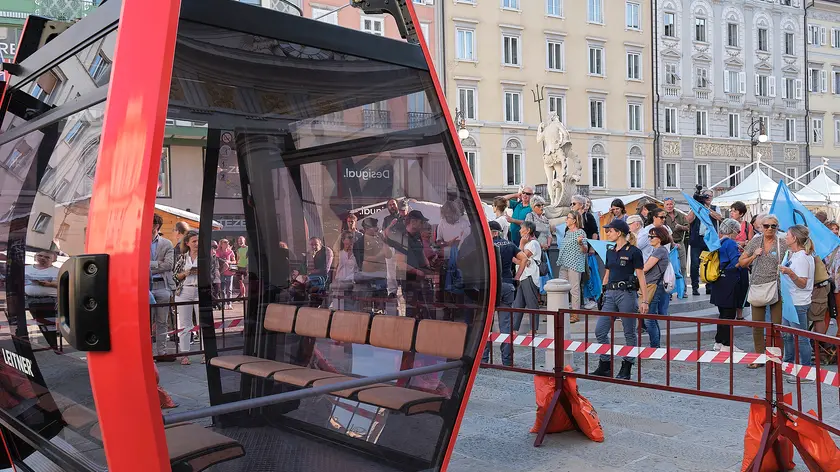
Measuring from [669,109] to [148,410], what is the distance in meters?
44.0

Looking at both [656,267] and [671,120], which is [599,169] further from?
[656,267]

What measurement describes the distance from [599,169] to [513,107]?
6301 millimetres

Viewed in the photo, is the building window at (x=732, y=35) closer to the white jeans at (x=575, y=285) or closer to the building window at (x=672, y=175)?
the building window at (x=672, y=175)

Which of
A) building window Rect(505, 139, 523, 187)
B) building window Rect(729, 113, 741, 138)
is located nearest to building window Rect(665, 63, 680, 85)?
building window Rect(729, 113, 741, 138)

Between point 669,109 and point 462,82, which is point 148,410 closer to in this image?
point 462,82

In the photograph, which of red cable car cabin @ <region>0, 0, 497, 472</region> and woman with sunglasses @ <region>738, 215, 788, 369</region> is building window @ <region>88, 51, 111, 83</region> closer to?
red cable car cabin @ <region>0, 0, 497, 472</region>

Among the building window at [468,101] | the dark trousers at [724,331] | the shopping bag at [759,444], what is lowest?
the shopping bag at [759,444]

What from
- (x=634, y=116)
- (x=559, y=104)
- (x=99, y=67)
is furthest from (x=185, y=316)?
(x=634, y=116)

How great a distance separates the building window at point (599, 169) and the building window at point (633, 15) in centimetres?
683

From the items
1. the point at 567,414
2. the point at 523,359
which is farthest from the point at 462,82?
the point at 567,414

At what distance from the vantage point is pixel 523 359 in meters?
9.29

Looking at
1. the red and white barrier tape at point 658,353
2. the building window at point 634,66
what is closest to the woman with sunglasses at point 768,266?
the red and white barrier tape at point 658,353

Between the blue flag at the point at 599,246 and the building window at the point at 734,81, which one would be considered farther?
the building window at the point at 734,81

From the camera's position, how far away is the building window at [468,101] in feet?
120
